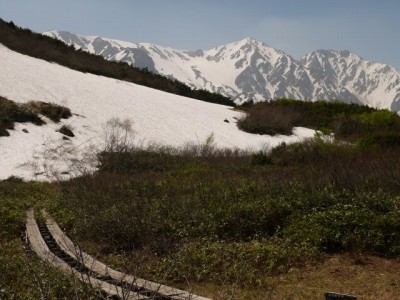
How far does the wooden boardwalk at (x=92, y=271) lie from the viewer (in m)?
8.09

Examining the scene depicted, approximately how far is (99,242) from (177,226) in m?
2.52

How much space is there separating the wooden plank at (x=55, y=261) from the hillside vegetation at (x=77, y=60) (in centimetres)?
4086

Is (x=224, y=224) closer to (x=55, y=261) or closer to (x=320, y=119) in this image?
(x=55, y=261)

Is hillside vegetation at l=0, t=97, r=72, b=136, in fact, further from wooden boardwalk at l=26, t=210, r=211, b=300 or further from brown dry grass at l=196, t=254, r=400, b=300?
brown dry grass at l=196, t=254, r=400, b=300

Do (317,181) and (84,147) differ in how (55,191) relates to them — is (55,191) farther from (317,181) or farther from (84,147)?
(317,181)

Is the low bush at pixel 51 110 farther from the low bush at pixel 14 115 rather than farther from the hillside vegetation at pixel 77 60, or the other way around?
the hillside vegetation at pixel 77 60

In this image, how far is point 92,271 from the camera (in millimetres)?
9727

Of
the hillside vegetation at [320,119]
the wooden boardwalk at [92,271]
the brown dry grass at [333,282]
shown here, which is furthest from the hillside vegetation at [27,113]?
the brown dry grass at [333,282]

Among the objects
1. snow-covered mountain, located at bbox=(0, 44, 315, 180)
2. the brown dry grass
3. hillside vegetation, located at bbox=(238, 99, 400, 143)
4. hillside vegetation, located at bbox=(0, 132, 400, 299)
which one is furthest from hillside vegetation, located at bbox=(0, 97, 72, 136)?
the brown dry grass

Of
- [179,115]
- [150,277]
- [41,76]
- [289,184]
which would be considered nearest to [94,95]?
[41,76]

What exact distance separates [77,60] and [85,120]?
995 inches

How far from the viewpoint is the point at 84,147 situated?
30.0 m

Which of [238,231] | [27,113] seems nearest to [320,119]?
[27,113]

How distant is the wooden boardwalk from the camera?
809cm
